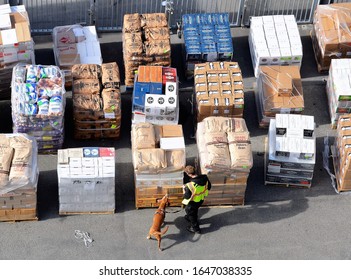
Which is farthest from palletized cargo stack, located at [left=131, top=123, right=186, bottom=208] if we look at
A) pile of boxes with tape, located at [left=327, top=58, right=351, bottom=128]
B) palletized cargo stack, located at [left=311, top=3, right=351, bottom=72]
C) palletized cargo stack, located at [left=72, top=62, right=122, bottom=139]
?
palletized cargo stack, located at [left=311, top=3, right=351, bottom=72]

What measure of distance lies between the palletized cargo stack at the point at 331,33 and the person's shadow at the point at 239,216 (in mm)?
4731

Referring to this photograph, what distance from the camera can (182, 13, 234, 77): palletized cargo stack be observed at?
84.3 ft

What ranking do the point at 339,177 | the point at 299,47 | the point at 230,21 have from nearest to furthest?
the point at 339,177 → the point at 299,47 → the point at 230,21

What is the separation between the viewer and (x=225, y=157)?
22.6 meters

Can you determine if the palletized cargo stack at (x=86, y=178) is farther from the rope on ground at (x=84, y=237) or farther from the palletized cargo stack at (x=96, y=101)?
the palletized cargo stack at (x=96, y=101)

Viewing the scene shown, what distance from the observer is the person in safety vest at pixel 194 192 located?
72.4ft

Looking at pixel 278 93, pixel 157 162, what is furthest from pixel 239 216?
pixel 278 93

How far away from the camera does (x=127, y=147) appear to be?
2466cm

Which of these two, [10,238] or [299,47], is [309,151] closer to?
[299,47]

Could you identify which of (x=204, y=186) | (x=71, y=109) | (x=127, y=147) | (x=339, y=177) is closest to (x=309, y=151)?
(x=339, y=177)

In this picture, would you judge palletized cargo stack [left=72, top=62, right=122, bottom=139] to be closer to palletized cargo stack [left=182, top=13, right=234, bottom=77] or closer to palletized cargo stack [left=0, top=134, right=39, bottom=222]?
palletized cargo stack [left=0, top=134, right=39, bottom=222]

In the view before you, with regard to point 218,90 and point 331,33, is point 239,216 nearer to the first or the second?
point 218,90

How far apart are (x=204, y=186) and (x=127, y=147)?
328 centimetres
